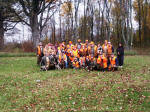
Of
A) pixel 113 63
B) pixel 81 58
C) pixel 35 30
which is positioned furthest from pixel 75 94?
pixel 35 30

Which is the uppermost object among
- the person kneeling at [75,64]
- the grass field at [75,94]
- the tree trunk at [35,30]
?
the tree trunk at [35,30]

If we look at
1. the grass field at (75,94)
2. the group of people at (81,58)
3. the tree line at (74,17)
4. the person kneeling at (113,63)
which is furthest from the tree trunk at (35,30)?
the grass field at (75,94)

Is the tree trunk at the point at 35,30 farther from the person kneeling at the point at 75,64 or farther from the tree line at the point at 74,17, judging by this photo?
the person kneeling at the point at 75,64

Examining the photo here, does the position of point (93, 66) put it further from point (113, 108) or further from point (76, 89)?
point (113, 108)

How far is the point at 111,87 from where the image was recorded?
8.95 m

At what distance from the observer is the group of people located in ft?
43.1

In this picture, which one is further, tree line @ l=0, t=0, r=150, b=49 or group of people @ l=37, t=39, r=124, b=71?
tree line @ l=0, t=0, r=150, b=49

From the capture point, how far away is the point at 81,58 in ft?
46.4

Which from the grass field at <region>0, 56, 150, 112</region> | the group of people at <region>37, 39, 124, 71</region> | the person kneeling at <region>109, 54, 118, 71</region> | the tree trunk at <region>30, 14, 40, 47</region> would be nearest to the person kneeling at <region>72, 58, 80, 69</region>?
the group of people at <region>37, 39, 124, 71</region>

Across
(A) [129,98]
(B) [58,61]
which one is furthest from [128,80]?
(B) [58,61]

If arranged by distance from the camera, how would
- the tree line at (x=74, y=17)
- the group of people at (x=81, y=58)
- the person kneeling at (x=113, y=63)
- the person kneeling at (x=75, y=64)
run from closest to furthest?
1. the person kneeling at (x=113, y=63)
2. the group of people at (x=81, y=58)
3. the person kneeling at (x=75, y=64)
4. the tree line at (x=74, y=17)

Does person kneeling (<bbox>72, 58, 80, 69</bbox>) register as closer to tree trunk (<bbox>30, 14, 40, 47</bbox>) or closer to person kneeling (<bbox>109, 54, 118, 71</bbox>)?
person kneeling (<bbox>109, 54, 118, 71</bbox>)

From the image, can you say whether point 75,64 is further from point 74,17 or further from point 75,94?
point 74,17

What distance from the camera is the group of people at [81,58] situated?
13.1 meters
